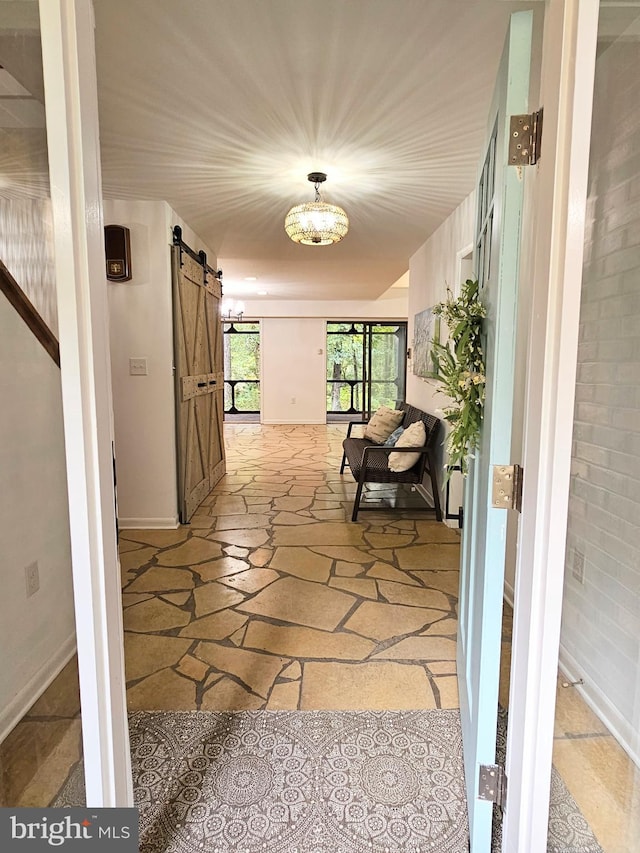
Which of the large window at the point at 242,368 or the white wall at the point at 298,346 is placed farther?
the large window at the point at 242,368

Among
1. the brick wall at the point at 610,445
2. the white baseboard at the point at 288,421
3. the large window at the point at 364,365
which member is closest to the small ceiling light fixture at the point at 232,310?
the large window at the point at 364,365

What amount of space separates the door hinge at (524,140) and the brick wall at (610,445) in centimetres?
23

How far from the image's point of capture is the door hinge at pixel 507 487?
1060 mm

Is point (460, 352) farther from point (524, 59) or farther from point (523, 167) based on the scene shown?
point (524, 59)

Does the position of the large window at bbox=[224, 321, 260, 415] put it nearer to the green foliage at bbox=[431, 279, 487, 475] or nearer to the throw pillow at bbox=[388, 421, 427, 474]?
the throw pillow at bbox=[388, 421, 427, 474]

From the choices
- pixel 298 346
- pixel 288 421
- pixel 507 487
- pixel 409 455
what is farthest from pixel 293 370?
pixel 507 487

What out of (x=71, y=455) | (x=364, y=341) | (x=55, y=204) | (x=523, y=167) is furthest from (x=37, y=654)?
(x=364, y=341)

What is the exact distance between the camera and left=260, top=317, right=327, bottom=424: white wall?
989cm

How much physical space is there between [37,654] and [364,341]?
367 inches

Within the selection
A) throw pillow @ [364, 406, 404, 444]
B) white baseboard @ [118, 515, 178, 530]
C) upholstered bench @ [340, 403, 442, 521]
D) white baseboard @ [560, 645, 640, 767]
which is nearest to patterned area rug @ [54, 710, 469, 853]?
white baseboard @ [560, 645, 640, 767]

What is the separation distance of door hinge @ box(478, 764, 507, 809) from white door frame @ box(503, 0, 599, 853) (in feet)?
0.28

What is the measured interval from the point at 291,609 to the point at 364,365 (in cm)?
809

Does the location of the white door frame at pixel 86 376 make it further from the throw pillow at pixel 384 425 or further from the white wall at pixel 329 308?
the white wall at pixel 329 308

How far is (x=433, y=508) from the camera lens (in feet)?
13.9
